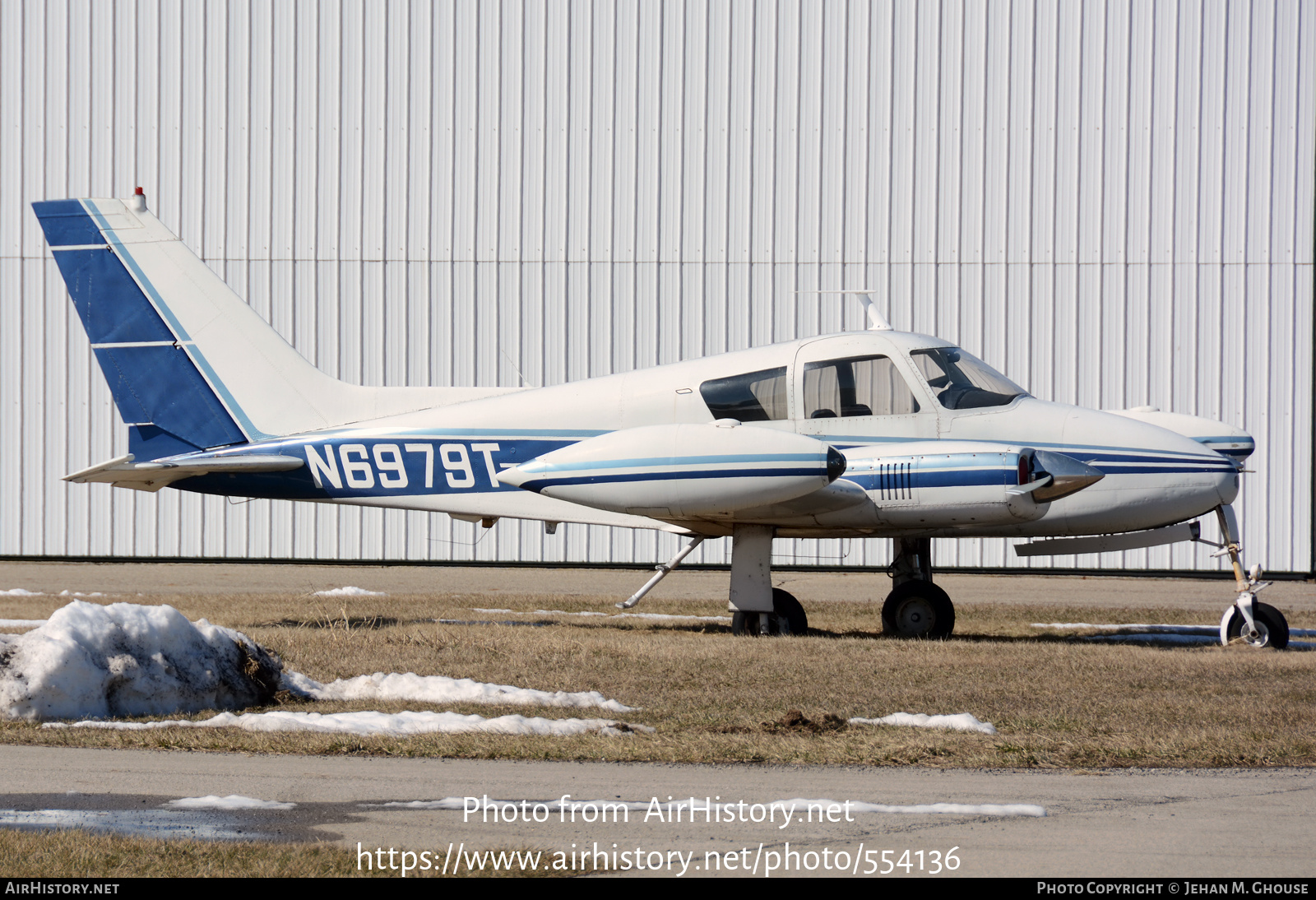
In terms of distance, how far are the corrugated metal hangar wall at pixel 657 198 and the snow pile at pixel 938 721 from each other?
500 inches

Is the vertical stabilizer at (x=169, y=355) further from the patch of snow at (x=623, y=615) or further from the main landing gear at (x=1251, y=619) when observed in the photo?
the main landing gear at (x=1251, y=619)

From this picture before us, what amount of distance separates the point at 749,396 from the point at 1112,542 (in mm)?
3919

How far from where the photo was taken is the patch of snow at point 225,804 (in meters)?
5.34

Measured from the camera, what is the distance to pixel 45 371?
20.7 meters

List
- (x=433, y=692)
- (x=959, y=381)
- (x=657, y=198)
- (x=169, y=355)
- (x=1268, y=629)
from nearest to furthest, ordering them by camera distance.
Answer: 1. (x=433, y=692)
2. (x=1268, y=629)
3. (x=959, y=381)
4. (x=169, y=355)
5. (x=657, y=198)

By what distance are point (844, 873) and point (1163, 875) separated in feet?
3.54

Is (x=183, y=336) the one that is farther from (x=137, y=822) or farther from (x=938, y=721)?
(x=938, y=721)

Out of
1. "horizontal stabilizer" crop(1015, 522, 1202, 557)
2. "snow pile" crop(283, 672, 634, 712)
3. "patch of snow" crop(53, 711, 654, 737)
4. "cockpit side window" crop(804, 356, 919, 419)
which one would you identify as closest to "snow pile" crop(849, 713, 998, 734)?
"patch of snow" crop(53, 711, 654, 737)

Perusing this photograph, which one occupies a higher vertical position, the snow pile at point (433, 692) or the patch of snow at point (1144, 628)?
the snow pile at point (433, 692)

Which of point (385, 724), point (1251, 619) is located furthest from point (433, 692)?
point (1251, 619)

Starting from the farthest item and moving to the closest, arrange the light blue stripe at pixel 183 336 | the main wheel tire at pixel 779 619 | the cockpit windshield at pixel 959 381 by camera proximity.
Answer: the light blue stripe at pixel 183 336, the main wheel tire at pixel 779 619, the cockpit windshield at pixel 959 381

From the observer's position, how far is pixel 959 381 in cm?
1158

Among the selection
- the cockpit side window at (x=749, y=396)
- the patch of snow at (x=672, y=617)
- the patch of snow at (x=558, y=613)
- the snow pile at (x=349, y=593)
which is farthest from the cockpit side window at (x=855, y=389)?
the snow pile at (x=349, y=593)

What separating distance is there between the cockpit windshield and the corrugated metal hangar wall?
863 cm
